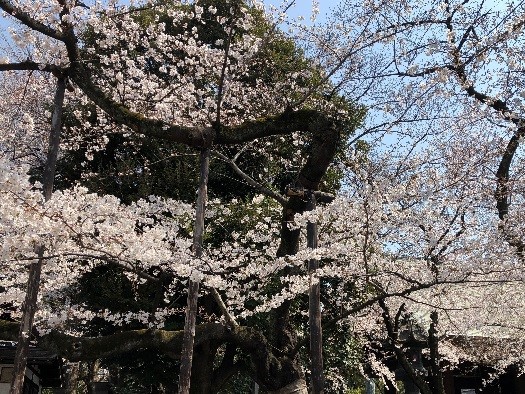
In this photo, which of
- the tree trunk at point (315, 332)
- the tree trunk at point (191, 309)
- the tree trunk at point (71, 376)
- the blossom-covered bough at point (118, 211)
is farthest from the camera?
the tree trunk at point (71, 376)

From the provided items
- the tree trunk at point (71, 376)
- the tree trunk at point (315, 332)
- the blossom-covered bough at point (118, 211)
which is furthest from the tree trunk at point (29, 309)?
the tree trunk at point (71, 376)

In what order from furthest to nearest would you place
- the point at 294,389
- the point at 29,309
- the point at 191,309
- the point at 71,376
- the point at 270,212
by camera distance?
1. the point at 71,376
2. the point at 270,212
3. the point at 294,389
4. the point at 191,309
5. the point at 29,309

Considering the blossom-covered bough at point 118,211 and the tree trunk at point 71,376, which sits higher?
the blossom-covered bough at point 118,211

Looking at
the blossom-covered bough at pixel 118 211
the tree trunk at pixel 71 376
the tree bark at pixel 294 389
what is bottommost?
the tree bark at pixel 294 389

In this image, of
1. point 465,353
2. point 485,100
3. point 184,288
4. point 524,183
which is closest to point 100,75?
point 184,288

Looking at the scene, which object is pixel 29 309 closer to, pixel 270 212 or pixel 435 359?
pixel 270 212

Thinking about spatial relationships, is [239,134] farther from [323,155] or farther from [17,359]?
[17,359]

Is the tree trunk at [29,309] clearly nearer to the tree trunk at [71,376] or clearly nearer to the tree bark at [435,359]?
the tree bark at [435,359]

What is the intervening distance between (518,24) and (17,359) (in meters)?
6.18

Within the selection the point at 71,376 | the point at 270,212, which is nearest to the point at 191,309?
the point at 270,212

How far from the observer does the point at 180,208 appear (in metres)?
7.42

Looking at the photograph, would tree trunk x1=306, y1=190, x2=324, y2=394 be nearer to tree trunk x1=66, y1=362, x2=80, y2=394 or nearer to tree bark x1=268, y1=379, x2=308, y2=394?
tree bark x1=268, y1=379, x2=308, y2=394

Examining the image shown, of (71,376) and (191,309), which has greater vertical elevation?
(191,309)

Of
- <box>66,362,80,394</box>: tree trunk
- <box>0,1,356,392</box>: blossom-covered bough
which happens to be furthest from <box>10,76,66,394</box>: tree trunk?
<box>66,362,80,394</box>: tree trunk
